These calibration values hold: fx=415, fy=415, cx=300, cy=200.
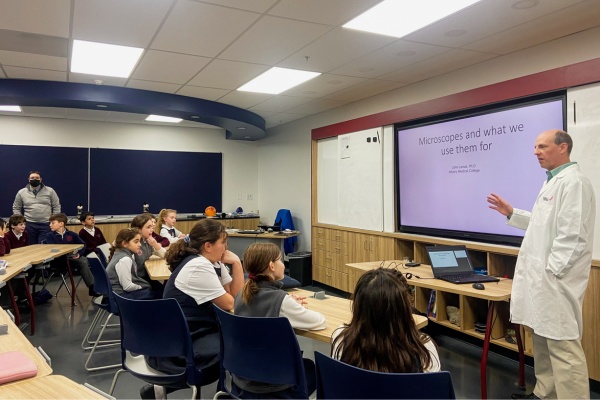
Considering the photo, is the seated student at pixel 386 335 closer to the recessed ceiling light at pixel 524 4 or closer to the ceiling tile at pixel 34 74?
the recessed ceiling light at pixel 524 4

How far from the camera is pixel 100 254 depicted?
4.23 m

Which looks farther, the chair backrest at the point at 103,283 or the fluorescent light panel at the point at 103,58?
the fluorescent light panel at the point at 103,58

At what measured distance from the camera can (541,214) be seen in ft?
8.93

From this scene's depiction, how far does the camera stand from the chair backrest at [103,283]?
3365 millimetres

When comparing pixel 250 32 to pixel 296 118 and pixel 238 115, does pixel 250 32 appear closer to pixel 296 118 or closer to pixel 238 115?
pixel 238 115

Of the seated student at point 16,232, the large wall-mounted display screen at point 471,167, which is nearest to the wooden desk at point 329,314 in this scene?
the large wall-mounted display screen at point 471,167

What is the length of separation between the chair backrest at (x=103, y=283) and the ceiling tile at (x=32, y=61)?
222cm

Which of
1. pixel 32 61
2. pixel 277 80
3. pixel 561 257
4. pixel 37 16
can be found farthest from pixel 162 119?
pixel 561 257

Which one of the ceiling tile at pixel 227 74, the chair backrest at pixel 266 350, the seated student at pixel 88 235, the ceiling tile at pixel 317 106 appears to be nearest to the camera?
the chair backrest at pixel 266 350

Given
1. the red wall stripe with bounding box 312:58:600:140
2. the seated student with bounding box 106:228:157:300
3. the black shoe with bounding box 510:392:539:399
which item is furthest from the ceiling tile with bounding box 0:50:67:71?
the black shoe with bounding box 510:392:539:399

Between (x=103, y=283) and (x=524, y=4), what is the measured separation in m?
3.98

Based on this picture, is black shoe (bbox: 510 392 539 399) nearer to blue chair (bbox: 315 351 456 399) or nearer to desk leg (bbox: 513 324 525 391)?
desk leg (bbox: 513 324 525 391)

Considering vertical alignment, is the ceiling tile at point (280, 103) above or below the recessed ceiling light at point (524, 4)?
above

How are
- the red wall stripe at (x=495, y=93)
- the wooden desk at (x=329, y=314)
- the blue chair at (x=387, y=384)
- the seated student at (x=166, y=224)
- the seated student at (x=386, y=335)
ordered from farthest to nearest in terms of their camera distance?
1. the seated student at (x=166, y=224)
2. the red wall stripe at (x=495, y=93)
3. the wooden desk at (x=329, y=314)
4. the seated student at (x=386, y=335)
5. the blue chair at (x=387, y=384)
